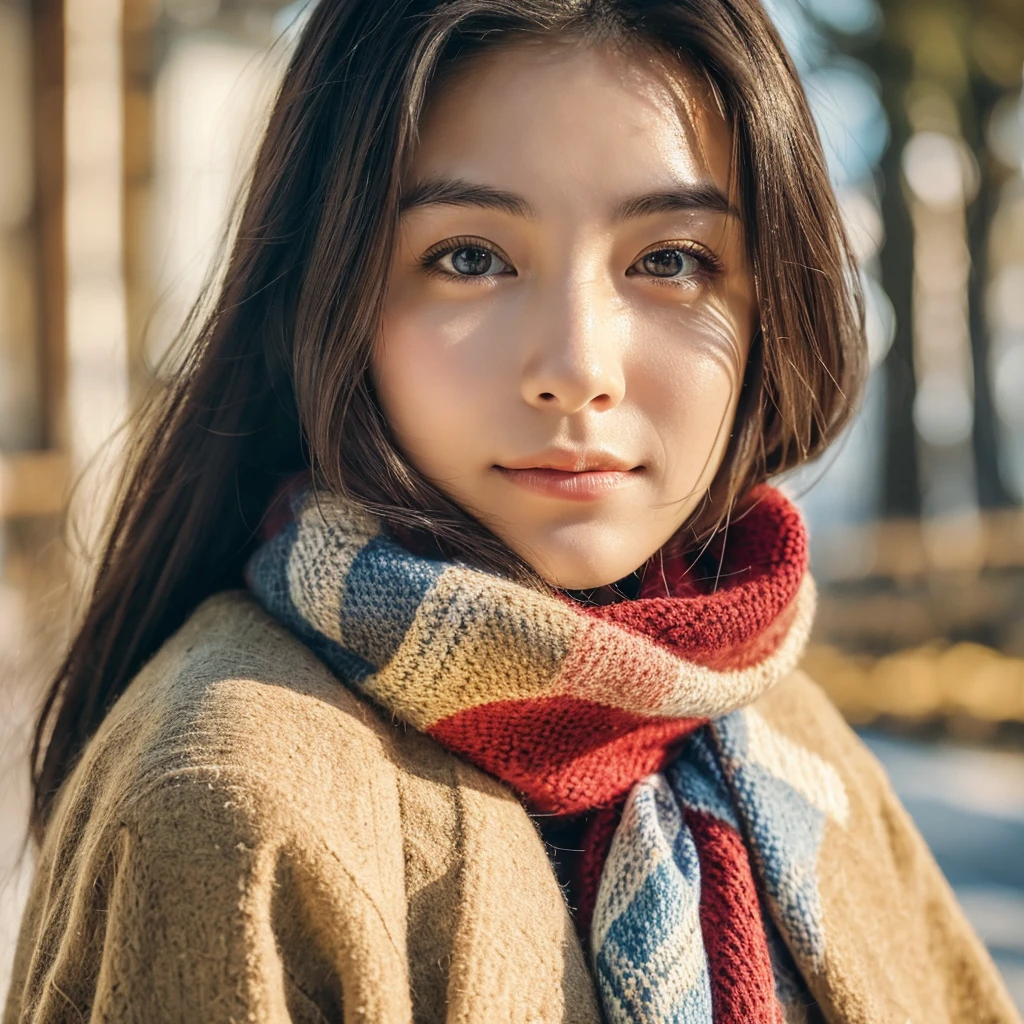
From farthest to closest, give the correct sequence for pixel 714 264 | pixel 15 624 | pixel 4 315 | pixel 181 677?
pixel 4 315, pixel 15 624, pixel 714 264, pixel 181 677

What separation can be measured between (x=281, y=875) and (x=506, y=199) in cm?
61

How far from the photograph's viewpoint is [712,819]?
1257 millimetres

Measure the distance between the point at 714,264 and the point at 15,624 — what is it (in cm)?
401

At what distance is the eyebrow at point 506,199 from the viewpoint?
43.0 inches

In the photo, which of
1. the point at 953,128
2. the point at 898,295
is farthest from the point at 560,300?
the point at 953,128

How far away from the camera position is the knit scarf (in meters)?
1.04

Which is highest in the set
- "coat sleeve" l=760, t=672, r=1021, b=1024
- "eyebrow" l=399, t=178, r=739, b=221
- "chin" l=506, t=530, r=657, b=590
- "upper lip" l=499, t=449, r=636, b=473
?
"eyebrow" l=399, t=178, r=739, b=221

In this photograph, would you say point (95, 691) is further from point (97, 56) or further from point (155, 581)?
point (97, 56)

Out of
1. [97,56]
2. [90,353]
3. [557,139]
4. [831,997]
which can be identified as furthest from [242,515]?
[97,56]

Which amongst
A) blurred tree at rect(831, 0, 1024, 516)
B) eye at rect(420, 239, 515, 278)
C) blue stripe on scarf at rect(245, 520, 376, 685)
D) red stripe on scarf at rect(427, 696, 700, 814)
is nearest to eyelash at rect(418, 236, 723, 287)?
eye at rect(420, 239, 515, 278)

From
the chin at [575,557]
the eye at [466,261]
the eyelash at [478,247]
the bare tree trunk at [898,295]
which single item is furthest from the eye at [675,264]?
the bare tree trunk at [898,295]

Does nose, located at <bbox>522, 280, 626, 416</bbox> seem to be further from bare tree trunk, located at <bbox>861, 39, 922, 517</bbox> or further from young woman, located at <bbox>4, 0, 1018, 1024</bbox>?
bare tree trunk, located at <bbox>861, 39, 922, 517</bbox>

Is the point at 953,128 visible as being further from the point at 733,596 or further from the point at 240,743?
the point at 240,743

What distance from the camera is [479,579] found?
3.44ft
